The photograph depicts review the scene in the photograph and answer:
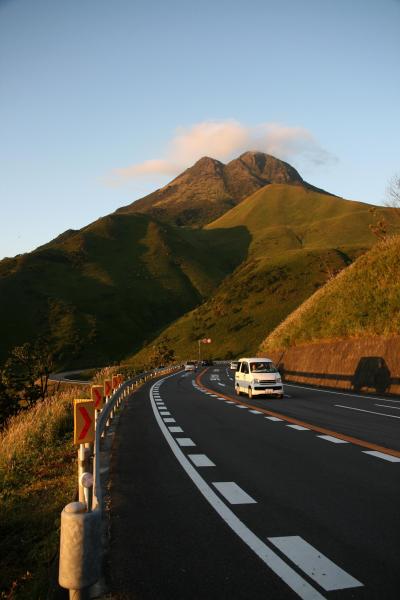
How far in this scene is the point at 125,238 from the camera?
19638 centimetres

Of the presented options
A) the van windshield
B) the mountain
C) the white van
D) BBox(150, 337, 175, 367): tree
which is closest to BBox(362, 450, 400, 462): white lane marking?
the white van

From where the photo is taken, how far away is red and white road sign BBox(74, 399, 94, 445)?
26.8ft

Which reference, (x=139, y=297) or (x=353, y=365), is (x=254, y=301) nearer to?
(x=139, y=297)

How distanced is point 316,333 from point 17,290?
370 feet

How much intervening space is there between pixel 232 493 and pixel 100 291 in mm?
150841

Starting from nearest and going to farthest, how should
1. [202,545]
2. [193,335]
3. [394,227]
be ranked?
[202,545]
[193,335]
[394,227]

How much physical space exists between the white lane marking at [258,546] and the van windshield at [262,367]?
621 inches

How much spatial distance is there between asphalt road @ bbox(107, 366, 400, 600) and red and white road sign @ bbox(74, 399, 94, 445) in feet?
2.49

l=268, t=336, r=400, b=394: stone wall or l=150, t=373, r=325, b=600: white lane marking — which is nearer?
l=150, t=373, r=325, b=600: white lane marking

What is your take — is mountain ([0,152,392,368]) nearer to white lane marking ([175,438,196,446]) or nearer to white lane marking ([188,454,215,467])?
white lane marking ([175,438,196,446])

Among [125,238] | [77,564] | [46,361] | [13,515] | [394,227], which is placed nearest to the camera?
[77,564]

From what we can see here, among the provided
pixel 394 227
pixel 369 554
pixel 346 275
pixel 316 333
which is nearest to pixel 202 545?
pixel 369 554

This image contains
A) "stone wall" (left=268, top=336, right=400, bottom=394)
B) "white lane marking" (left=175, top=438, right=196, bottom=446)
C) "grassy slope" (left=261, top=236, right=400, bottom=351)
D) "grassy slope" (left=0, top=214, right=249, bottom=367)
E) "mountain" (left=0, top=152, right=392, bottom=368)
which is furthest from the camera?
"grassy slope" (left=0, top=214, right=249, bottom=367)

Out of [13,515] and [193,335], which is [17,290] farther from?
[13,515]
